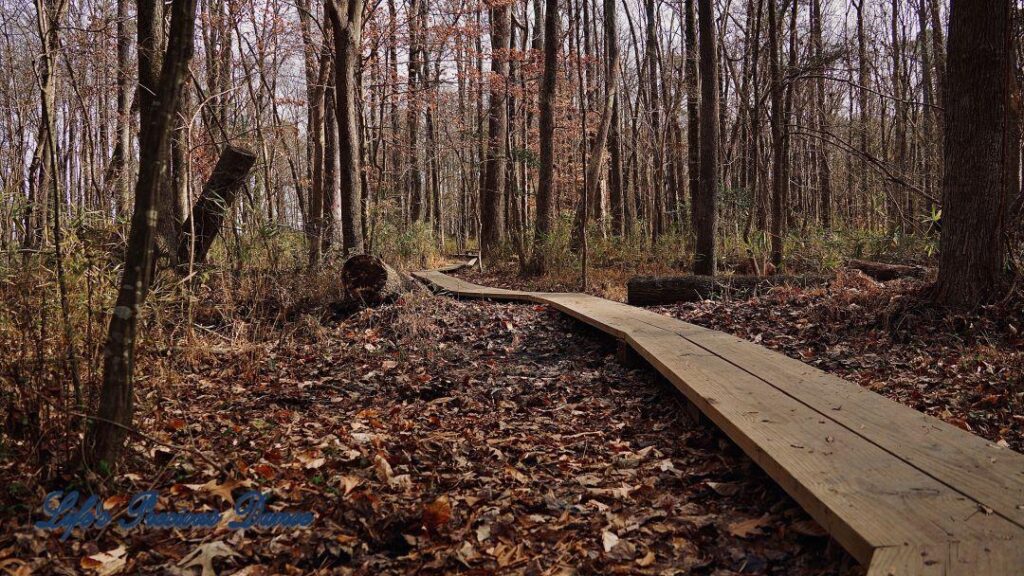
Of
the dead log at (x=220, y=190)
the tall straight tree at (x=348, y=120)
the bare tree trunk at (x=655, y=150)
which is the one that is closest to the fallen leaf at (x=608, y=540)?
the dead log at (x=220, y=190)

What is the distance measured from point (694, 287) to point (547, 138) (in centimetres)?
514

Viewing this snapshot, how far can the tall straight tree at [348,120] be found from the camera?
8445 millimetres

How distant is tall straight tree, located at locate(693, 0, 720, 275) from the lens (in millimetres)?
8953

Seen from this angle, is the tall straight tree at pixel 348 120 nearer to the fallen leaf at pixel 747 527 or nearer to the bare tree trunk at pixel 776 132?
the bare tree trunk at pixel 776 132

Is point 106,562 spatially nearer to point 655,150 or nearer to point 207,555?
point 207,555

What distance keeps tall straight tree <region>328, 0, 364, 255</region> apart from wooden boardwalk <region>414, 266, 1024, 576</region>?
568cm

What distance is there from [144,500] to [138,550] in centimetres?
27

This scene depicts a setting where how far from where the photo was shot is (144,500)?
245 centimetres

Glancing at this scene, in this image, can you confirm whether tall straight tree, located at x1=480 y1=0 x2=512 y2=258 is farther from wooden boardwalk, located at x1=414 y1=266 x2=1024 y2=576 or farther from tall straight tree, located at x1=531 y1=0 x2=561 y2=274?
wooden boardwalk, located at x1=414 y1=266 x2=1024 y2=576

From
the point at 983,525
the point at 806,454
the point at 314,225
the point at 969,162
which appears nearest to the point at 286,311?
the point at 314,225

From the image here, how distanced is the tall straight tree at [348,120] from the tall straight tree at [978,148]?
6750 mm

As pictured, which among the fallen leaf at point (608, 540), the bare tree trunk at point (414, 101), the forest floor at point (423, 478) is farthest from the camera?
the bare tree trunk at point (414, 101)

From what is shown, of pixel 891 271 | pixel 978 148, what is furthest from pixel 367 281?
pixel 891 271

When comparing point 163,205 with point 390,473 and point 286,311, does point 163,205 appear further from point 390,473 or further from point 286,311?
point 390,473
